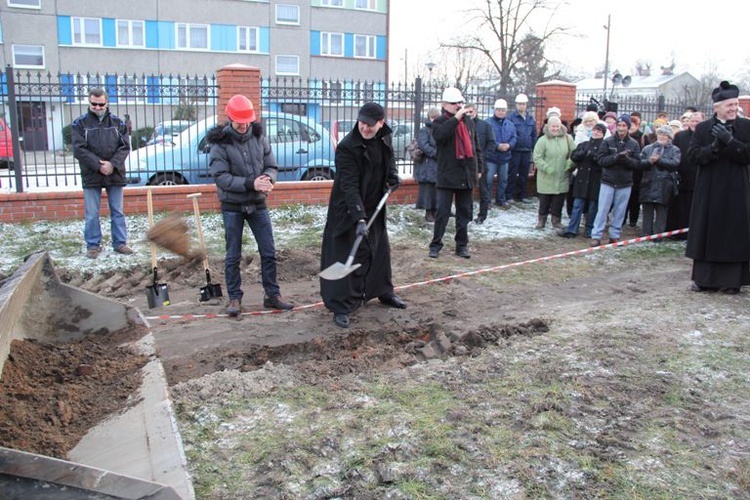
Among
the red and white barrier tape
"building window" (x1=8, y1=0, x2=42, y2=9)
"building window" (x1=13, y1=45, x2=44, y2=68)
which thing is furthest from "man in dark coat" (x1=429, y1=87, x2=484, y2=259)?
"building window" (x1=8, y1=0, x2=42, y2=9)

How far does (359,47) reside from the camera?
41.4m

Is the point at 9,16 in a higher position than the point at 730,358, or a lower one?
higher

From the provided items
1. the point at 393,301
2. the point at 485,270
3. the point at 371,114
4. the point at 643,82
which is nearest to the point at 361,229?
the point at 371,114

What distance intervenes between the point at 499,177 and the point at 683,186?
324 centimetres

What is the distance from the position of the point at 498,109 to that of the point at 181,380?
8.57 metres

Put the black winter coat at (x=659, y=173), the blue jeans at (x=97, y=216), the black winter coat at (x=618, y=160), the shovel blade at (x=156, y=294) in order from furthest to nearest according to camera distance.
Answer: the black winter coat at (x=659, y=173)
the black winter coat at (x=618, y=160)
the blue jeans at (x=97, y=216)
the shovel blade at (x=156, y=294)

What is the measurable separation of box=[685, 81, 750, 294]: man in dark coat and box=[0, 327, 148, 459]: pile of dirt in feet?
19.4

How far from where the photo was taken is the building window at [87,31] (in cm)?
3381

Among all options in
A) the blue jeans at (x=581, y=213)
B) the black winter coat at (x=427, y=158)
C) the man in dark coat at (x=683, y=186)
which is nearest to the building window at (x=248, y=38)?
the black winter coat at (x=427, y=158)

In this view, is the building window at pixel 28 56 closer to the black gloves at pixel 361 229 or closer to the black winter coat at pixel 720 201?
the black gloves at pixel 361 229

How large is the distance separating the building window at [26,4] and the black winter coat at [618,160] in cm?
3159

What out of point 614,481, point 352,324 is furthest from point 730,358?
point 352,324

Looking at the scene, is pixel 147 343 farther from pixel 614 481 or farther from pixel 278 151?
pixel 278 151

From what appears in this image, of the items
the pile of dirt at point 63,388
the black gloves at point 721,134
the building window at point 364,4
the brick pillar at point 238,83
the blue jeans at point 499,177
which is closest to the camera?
the pile of dirt at point 63,388
